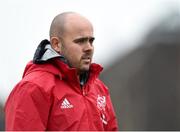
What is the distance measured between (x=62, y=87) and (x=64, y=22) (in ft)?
1.63

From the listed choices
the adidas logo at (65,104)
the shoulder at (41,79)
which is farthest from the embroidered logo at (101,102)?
the shoulder at (41,79)

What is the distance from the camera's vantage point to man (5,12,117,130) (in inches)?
246

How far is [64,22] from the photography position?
6629mm

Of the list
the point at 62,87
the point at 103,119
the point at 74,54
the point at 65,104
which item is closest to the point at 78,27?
the point at 74,54

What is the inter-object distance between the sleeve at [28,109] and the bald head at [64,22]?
547mm

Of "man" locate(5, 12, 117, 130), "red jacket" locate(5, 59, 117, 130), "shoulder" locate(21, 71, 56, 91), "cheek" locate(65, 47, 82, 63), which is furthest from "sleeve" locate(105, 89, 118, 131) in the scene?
"shoulder" locate(21, 71, 56, 91)

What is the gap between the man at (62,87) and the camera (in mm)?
6242

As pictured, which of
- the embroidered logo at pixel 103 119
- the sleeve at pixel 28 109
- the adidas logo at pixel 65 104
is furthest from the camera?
the embroidered logo at pixel 103 119

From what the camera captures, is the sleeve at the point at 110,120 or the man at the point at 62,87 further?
the sleeve at the point at 110,120

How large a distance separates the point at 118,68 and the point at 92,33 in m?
30.6

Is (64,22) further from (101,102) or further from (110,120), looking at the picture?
(110,120)

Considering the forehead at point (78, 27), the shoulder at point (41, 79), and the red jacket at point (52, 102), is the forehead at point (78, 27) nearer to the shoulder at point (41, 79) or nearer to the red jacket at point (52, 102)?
the red jacket at point (52, 102)

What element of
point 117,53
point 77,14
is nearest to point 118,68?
point 117,53

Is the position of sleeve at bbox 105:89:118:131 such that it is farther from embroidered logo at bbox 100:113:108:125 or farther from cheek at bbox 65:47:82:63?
cheek at bbox 65:47:82:63
